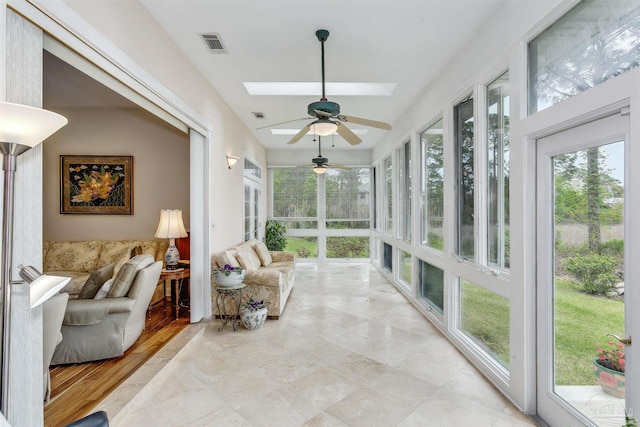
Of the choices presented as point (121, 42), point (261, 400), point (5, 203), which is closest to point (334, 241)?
point (261, 400)

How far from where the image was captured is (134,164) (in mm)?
4938

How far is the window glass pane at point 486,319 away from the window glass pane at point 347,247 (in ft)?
16.7

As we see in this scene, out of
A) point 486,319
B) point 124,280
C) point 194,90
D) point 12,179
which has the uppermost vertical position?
point 194,90

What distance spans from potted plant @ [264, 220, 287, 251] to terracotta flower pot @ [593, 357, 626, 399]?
653cm

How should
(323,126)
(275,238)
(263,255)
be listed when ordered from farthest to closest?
(275,238), (263,255), (323,126)

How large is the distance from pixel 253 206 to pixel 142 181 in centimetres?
240

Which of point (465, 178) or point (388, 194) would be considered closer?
point (465, 178)

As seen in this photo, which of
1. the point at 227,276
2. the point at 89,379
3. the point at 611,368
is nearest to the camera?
the point at 611,368

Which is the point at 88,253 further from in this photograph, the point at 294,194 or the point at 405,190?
the point at 405,190

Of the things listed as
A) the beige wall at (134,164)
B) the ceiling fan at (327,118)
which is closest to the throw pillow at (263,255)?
the beige wall at (134,164)

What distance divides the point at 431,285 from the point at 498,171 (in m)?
2.18

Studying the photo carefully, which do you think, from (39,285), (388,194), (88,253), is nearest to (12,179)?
(39,285)

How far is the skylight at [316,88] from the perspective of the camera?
4.23 meters

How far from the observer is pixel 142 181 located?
4957 millimetres
